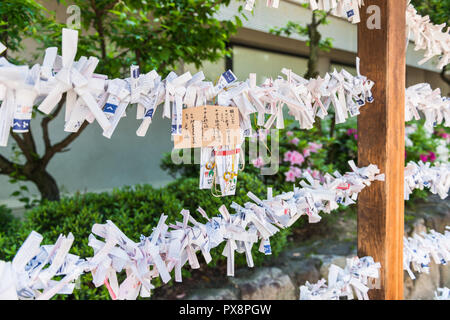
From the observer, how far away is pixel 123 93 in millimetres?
505

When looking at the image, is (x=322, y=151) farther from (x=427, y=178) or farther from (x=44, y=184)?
(x=44, y=184)

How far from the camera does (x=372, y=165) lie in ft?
2.76

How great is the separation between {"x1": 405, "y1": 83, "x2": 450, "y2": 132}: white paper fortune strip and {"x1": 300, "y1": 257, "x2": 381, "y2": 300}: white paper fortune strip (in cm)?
42

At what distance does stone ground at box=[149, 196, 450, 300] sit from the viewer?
5.70 ft

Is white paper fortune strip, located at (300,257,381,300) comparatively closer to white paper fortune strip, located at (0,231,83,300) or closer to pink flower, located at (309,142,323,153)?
white paper fortune strip, located at (0,231,83,300)

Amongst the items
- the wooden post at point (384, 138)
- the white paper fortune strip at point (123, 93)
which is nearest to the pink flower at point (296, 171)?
the wooden post at point (384, 138)

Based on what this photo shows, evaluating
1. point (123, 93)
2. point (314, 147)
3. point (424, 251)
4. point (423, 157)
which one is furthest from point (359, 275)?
point (423, 157)

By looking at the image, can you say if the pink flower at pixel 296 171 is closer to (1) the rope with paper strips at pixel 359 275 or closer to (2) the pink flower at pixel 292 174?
(2) the pink flower at pixel 292 174

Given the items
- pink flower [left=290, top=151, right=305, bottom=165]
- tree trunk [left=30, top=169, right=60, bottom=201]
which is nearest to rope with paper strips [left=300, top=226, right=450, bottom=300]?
pink flower [left=290, top=151, right=305, bottom=165]

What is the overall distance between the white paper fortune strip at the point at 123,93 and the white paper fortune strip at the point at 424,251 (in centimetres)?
50

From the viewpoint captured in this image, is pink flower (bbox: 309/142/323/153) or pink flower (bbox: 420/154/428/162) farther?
pink flower (bbox: 420/154/428/162)

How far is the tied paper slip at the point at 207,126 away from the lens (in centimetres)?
57

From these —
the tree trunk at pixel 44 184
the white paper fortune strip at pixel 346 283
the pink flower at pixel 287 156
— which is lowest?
the white paper fortune strip at pixel 346 283

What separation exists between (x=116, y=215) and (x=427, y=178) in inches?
54.4
